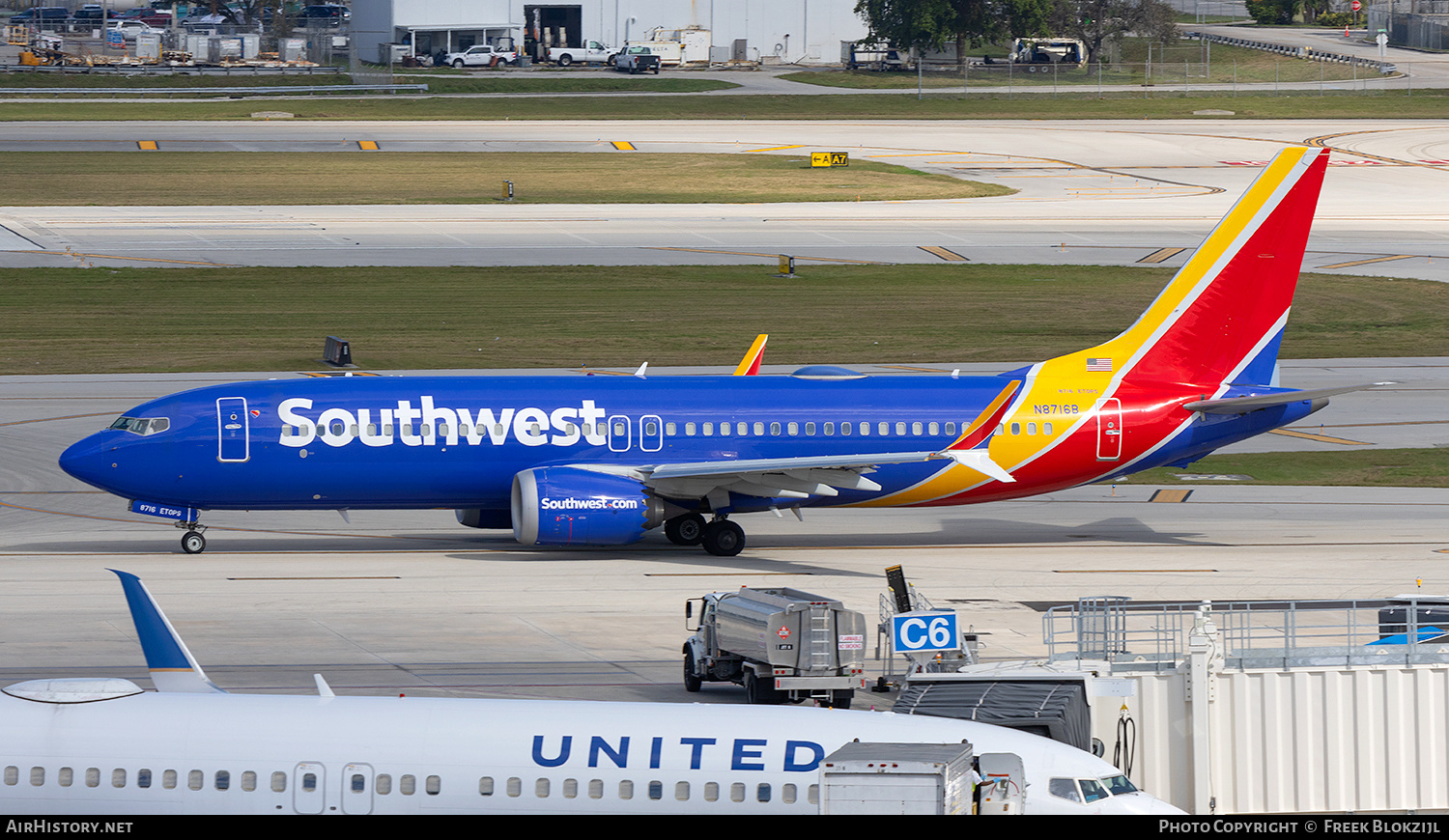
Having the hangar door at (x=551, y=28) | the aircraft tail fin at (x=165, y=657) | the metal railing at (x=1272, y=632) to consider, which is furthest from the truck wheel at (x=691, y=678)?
the hangar door at (x=551, y=28)

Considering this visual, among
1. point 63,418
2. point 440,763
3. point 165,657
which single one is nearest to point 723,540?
point 165,657

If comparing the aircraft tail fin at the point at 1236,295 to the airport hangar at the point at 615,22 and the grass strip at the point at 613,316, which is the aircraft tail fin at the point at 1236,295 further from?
the airport hangar at the point at 615,22

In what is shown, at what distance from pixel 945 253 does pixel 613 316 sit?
23.4 meters

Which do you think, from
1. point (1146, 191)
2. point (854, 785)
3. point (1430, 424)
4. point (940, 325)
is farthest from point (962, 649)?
point (1146, 191)

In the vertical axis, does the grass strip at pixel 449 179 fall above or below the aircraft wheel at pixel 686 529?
above

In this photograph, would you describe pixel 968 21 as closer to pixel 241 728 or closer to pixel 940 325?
pixel 940 325

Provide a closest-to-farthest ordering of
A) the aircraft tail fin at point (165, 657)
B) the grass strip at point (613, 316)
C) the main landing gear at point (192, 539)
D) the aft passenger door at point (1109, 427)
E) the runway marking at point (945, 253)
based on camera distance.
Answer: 1. the aircraft tail fin at point (165, 657)
2. the main landing gear at point (192, 539)
3. the aft passenger door at point (1109, 427)
4. the grass strip at point (613, 316)
5. the runway marking at point (945, 253)

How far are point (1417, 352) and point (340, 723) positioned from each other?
58.5 metres

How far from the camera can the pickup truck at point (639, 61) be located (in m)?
186

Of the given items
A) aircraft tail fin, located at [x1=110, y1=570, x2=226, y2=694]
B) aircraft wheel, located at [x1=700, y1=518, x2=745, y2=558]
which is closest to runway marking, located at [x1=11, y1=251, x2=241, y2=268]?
aircraft wheel, located at [x1=700, y1=518, x2=745, y2=558]

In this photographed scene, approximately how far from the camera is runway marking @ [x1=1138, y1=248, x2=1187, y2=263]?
87.8m

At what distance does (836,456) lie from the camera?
4084 cm

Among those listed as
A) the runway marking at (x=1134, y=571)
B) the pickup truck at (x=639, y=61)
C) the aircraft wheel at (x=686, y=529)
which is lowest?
the runway marking at (x=1134, y=571)

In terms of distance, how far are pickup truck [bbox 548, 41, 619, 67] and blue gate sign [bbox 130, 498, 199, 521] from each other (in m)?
157
